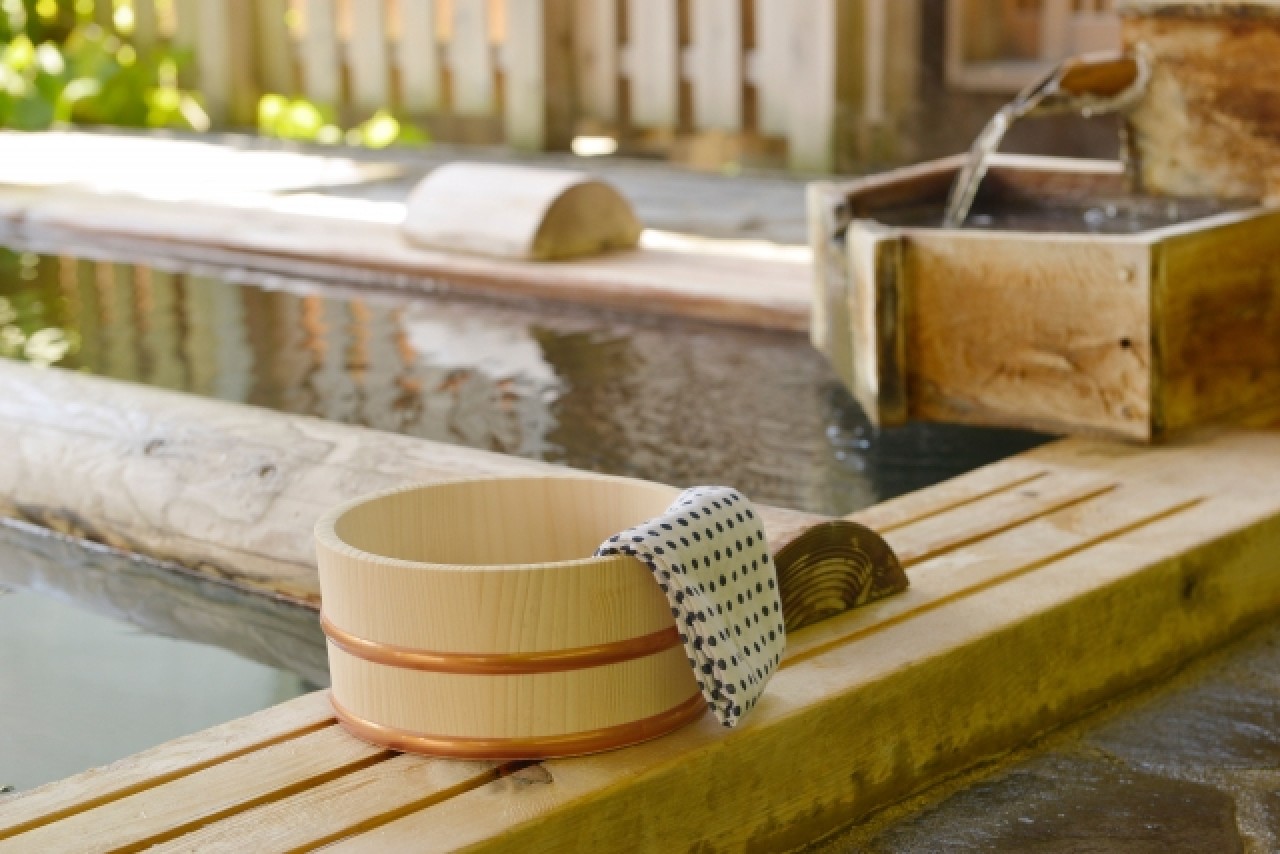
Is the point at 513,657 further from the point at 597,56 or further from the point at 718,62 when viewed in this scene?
the point at 597,56

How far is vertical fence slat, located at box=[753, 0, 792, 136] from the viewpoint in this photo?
759cm

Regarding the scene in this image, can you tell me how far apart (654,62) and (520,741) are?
6.47 meters

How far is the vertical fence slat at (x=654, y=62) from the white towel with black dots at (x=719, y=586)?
618 cm

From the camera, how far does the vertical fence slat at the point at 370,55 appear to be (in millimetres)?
9078

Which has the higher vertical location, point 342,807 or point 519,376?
point 342,807

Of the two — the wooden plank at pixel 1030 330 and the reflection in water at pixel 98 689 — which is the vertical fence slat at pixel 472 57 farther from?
the reflection in water at pixel 98 689

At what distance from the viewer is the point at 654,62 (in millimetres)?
8086

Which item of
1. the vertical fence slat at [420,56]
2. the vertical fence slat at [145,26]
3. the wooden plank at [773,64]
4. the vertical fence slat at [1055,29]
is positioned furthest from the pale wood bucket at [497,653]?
the vertical fence slat at [145,26]

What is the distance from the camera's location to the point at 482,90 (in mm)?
8773

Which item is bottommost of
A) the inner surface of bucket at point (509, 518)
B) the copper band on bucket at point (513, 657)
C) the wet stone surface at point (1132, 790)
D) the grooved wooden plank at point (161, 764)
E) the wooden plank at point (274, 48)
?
the wet stone surface at point (1132, 790)

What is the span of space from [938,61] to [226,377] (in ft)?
14.4

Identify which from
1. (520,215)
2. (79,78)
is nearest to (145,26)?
(79,78)

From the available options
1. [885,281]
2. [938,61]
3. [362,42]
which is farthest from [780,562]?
[362,42]

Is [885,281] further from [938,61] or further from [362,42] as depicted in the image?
[362,42]
